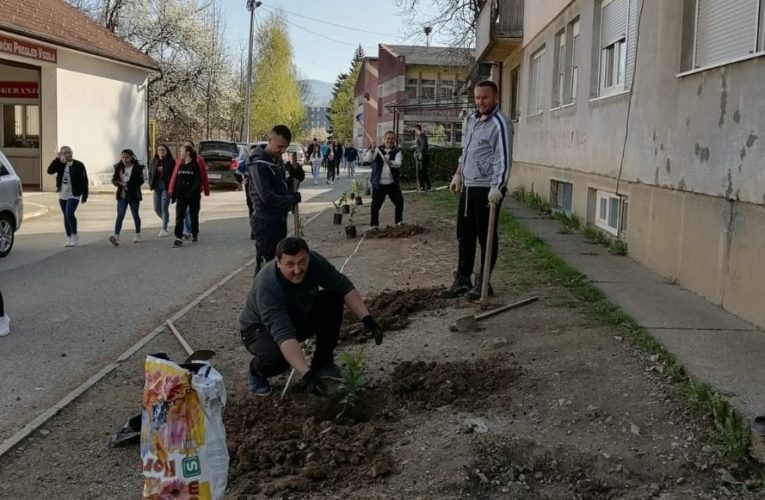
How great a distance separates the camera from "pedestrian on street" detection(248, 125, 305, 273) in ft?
25.5

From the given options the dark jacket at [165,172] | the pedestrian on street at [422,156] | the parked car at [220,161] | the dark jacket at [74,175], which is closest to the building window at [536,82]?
the pedestrian on street at [422,156]

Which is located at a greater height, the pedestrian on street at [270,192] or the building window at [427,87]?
the building window at [427,87]

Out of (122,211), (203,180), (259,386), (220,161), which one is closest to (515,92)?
(220,161)

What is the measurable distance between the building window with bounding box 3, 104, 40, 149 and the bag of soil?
2469 centimetres

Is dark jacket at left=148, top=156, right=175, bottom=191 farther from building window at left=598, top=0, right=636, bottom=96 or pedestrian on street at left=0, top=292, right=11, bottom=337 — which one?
building window at left=598, top=0, right=636, bottom=96

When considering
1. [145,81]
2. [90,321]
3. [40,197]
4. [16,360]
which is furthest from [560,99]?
[145,81]

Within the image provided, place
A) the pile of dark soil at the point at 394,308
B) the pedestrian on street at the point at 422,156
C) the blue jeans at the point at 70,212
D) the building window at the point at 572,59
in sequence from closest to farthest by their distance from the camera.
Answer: the pile of dark soil at the point at 394,308
the blue jeans at the point at 70,212
the building window at the point at 572,59
the pedestrian on street at the point at 422,156

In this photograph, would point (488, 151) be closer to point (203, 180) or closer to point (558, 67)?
point (203, 180)

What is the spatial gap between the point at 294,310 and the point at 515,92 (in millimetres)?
18110

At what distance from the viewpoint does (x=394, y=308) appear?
7.17 metres

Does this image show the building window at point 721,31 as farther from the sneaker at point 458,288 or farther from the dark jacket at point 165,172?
the dark jacket at point 165,172

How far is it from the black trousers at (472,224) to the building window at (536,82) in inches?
377

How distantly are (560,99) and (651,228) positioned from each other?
6732 mm

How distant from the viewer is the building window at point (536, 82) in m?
16.7
